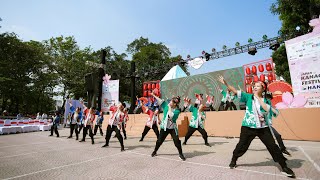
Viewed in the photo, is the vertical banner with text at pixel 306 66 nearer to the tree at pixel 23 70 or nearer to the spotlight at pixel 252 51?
the spotlight at pixel 252 51

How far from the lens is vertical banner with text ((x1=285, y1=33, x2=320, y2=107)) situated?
930 cm

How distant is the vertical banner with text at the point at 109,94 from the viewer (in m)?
20.3

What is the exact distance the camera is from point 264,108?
4.36 m

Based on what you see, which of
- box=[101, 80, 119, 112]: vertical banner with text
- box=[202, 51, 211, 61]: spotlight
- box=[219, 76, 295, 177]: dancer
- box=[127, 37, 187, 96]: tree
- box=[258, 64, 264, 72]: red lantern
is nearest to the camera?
box=[219, 76, 295, 177]: dancer

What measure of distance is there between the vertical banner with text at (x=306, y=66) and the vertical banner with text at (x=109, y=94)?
14.3 m

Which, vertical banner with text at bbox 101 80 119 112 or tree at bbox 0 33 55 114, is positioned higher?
tree at bbox 0 33 55 114

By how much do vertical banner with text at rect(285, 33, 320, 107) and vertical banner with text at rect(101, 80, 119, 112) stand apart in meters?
14.3

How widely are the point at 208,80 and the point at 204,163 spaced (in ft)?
43.0

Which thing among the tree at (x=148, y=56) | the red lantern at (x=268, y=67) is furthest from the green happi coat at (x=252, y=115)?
the tree at (x=148, y=56)

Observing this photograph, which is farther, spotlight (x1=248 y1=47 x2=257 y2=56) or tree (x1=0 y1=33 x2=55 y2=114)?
tree (x1=0 y1=33 x2=55 y2=114)

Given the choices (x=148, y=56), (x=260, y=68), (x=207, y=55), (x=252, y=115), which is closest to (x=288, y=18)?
(x=260, y=68)

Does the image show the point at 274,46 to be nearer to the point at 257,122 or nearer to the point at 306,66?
the point at 306,66

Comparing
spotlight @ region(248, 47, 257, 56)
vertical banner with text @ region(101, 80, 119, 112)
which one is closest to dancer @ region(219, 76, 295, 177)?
spotlight @ region(248, 47, 257, 56)

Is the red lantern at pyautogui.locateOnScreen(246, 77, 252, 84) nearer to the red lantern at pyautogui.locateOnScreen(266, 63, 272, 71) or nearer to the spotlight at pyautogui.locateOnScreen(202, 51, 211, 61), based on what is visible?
the red lantern at pyautogui.locateOnScreen(266, 63, 272, 71)
